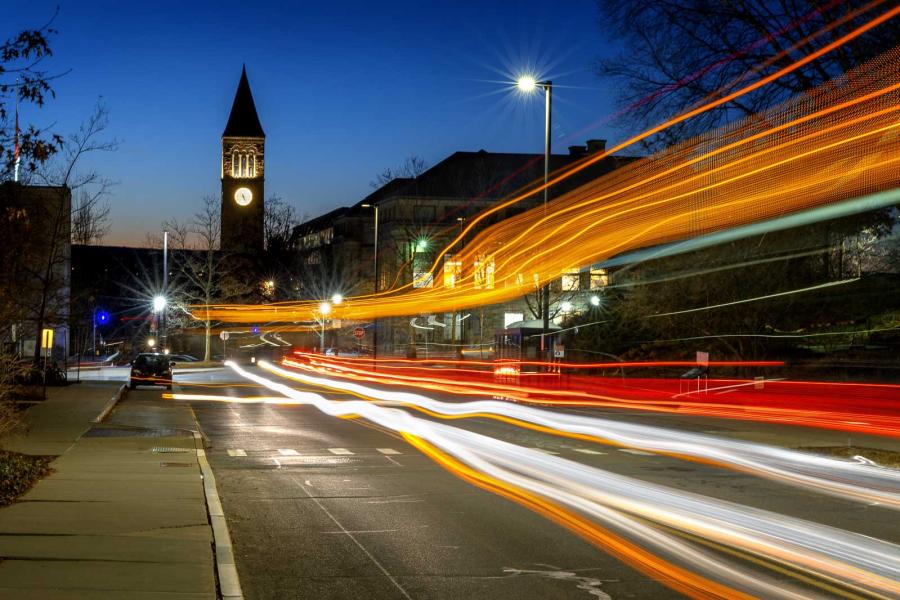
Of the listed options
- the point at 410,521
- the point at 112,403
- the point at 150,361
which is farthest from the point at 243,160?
the point at 410,521

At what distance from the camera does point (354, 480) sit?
15250mm

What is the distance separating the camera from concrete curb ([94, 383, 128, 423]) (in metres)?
24.8


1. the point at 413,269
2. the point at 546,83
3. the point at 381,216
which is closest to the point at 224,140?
the point at 381,216

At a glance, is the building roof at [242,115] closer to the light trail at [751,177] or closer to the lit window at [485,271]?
the lit window at [485,271]

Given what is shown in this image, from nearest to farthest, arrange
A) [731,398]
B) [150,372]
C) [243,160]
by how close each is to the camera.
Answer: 1. [731,398]
2. [150,372]
3. [243,160]

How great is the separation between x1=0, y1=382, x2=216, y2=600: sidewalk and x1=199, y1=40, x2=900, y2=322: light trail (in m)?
13.7

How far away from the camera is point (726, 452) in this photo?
19.4 meters

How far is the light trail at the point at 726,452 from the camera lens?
1515 cm

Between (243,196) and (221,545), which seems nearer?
(221,545)

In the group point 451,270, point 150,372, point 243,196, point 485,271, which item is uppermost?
point 243,196

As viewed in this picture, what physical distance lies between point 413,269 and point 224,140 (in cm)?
7351

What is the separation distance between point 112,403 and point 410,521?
2056 centimetres

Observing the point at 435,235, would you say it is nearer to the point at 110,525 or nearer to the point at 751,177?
the point at 751,177

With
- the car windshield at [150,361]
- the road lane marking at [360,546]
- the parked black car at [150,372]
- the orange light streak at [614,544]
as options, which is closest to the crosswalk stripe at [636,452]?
the orange light streak at [614,544]
